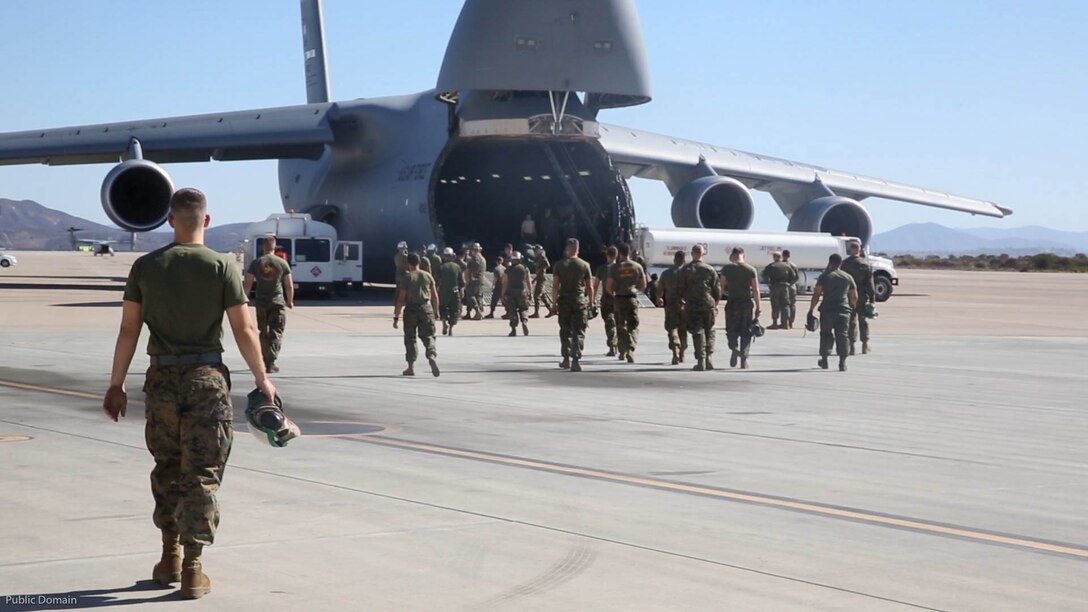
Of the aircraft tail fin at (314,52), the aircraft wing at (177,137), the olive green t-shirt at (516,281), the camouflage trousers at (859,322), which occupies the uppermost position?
the aircraft tail fin at (314,52)

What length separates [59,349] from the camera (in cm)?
2092

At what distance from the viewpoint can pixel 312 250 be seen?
36.7 m

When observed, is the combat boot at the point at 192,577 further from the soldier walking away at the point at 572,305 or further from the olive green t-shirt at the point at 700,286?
the olive green t-shirt at the point at 700,286

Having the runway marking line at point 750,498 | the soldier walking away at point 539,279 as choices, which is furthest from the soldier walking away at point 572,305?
the soldier walking away at point 539,279

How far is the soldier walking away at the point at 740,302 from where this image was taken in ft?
61.8

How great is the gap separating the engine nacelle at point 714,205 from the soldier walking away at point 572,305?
19531 mm

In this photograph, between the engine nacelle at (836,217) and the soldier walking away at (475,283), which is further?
the engine nacelle at (836,217)

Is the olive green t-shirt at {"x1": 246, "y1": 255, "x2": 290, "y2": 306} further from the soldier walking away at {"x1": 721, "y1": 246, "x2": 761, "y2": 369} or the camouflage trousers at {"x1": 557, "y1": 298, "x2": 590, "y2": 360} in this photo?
the soldier walking away at {"x1": 721, "y1": 246, "x2": 761, "y2": 369}

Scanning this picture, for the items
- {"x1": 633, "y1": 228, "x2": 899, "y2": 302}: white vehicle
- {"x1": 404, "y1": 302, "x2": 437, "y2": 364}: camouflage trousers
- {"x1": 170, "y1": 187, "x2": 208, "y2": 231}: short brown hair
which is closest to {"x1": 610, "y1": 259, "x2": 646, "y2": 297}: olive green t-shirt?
{"x1": 404, "y1": 302, "x2": 437, "y2": 364}: camouflage trousers

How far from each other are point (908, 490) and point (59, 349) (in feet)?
49.0

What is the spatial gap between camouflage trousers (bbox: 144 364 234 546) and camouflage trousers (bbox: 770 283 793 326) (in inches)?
883

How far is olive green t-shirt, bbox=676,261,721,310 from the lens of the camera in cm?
1850

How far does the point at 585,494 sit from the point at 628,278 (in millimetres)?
11002

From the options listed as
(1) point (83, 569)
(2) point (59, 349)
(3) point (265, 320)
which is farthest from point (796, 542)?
(2) point (59, 349)
